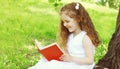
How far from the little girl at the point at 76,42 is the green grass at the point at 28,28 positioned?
2348 mm

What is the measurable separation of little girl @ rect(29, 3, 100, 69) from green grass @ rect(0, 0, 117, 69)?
2.35 metres

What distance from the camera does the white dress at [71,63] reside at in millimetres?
4855

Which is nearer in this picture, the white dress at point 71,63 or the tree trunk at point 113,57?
the white dress at point 71,63

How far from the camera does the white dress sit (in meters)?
4.86

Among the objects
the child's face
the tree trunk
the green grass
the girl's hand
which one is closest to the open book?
the girl's hand

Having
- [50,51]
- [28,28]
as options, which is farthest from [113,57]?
[28,28]

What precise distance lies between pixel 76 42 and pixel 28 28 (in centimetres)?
427

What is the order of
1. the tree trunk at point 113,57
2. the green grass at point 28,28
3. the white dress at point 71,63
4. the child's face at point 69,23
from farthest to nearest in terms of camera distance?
the green grass at point 28,28 < the tree trunk at point 113,57 < the child's face at point 69,23 < the white dress at point 71,63

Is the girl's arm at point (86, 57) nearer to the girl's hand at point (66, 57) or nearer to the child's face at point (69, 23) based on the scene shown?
the girl's hand at point (66, 57)

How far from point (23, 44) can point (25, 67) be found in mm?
1182

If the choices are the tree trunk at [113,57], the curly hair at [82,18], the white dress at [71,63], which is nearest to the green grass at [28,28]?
the tree trunk at [113,57]

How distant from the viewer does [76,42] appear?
5.06 m

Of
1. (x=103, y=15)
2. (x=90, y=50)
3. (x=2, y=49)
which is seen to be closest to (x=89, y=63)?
(x=90, y=50)

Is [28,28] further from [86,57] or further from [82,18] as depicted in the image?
[86,57]
